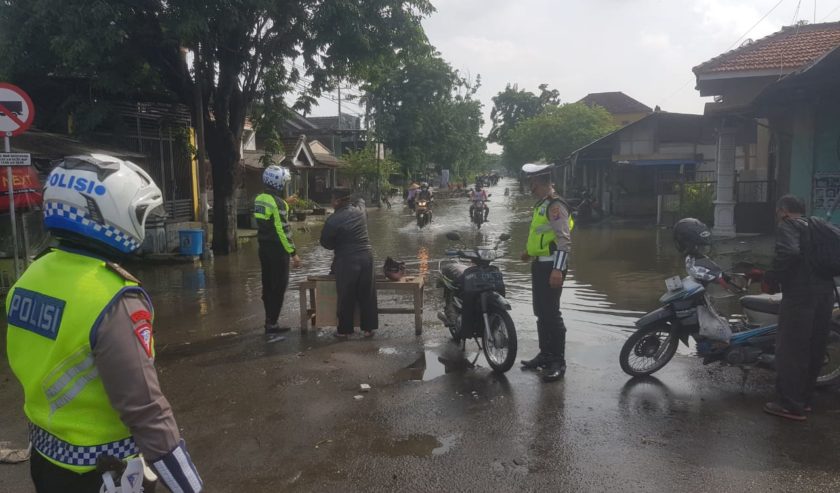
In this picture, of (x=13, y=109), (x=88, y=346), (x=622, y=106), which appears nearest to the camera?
(x=88, y=346)

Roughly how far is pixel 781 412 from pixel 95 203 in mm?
4685

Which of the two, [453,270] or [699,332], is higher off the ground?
[453,270]

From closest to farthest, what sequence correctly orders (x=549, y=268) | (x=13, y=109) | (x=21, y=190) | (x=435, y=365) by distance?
1. (x=549, y=268)
2. (x=435, y=365)
3. (x=13, y=109)
4. (x=21, y=190)

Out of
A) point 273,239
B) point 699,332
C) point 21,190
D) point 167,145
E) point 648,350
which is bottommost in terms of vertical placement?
point 648,350

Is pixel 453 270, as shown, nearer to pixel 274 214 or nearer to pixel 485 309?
pixel 485 309

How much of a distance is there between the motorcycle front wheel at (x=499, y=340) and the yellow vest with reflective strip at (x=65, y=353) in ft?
13.0

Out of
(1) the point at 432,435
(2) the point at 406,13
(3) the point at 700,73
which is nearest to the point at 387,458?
(1) the point at 432,435

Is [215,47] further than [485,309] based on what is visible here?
Yes

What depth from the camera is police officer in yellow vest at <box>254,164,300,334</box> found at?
6.99m

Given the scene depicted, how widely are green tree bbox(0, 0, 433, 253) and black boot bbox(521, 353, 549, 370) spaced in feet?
28.8

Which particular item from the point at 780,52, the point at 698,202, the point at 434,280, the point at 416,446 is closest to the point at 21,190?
the point at 434,280

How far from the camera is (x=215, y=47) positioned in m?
13.4

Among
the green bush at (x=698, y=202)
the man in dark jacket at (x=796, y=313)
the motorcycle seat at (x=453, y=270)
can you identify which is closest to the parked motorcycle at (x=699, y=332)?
the man in dark jacket at (x=796, y=313)

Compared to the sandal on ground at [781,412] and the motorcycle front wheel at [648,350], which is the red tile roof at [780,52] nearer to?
the motorcycle front wheel at [648,350]
